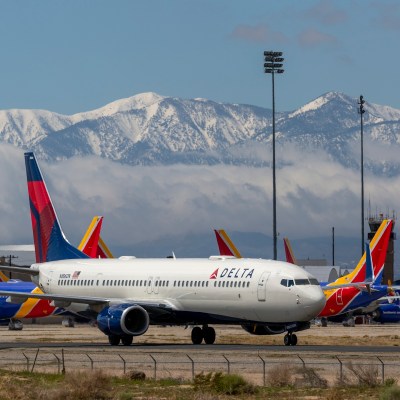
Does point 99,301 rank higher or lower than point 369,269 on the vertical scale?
lower

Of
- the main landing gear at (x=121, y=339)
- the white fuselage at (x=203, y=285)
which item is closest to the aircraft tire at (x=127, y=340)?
the main landing gear at (x=121, y=339)

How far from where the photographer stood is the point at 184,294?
6581cm

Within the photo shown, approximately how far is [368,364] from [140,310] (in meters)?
18.3

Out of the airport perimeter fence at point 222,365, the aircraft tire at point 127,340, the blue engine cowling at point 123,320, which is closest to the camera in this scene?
the airport perimeter fence at point 222,365

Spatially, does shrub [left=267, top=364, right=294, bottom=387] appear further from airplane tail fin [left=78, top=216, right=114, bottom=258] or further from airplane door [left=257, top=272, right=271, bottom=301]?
airplane tail fin [left=78, top=216, right=114, bottom=258]

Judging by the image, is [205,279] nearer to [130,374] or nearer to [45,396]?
[130,374]

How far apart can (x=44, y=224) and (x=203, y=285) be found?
14.1 m

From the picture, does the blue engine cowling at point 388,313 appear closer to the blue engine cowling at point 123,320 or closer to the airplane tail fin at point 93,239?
the airplane tail fin at point 93,239

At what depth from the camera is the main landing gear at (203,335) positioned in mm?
67562

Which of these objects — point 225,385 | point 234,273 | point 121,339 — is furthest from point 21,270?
point 225,385

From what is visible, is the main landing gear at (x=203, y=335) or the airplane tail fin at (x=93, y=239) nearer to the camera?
the main landing gear at (x=203, y=335)

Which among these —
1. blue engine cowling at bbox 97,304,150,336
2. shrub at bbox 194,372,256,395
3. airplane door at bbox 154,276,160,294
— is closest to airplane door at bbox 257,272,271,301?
blue engine cowling at bbox 97,304,150,336

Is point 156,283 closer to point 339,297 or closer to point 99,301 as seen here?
point 99,301

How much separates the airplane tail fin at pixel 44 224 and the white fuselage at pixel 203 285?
1935mm
